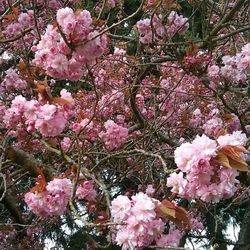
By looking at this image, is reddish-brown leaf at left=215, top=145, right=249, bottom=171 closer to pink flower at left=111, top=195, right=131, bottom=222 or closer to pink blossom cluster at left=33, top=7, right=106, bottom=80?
pink flower at left=111, top=195, right=131, bottom=222

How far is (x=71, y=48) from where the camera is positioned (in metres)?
2.34

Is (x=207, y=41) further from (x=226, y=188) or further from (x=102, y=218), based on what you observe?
(x=226, y=188)

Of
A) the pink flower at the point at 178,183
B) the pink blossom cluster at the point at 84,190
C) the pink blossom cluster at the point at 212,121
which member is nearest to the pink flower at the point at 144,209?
the pink flower at the point at 178,183

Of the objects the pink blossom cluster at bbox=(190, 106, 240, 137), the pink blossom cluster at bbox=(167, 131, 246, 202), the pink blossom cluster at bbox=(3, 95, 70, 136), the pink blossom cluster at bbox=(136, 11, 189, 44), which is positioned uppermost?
the pink blossom cluster at bbox=(136, 11, 189, 44)

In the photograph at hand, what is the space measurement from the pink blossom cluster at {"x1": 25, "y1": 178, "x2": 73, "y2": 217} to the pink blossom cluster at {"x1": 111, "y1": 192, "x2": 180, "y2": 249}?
64cm

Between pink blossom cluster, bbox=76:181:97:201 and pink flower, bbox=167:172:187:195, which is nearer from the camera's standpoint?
pink flower, bbox=167:172:187:195

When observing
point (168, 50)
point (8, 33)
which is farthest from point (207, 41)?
point (8, 33)

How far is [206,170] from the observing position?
193cm

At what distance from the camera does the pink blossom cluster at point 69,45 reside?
90.7 inches

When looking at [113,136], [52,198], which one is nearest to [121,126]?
[113,136]

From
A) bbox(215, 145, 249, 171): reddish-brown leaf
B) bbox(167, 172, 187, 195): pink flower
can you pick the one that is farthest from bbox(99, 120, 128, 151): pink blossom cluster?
bbox(215, 145, 249, 171): reddish-brown leaf

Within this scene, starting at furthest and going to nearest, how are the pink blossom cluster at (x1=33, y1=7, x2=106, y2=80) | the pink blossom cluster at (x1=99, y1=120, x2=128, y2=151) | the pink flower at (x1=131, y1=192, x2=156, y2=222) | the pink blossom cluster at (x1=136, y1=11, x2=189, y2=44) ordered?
the pink blossom cluster at (x1=136, y1=11, x2=189, y2=44)
the pink blossom cluster at (x1=99, y1=120, x2=128, y2=151)
the pink blossom cluster at (x1=33, y1=7, x2=106, y2=80)
the pink flower at (x1=131, y1=192, x2=156, y2=222)

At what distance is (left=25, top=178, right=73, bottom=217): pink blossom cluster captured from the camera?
2684mm

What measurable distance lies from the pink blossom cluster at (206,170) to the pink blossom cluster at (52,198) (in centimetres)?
81
